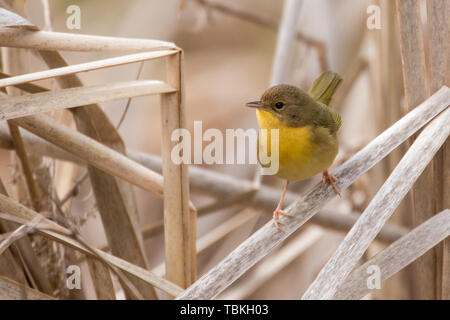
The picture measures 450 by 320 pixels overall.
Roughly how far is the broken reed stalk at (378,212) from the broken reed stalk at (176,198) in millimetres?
500

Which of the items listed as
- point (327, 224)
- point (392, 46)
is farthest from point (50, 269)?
point (392, 46)

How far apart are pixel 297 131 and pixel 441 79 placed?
627 millimetres

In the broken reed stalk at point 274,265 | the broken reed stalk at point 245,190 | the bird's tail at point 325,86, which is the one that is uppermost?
the bird's tail at point 325,86

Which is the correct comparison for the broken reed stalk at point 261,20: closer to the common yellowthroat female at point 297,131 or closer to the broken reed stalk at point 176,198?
the common yellowthroat female at point 297,131

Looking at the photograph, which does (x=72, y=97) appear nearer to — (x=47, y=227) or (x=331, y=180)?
(x=47, y=227)

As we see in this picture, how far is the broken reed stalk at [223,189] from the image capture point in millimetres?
2227

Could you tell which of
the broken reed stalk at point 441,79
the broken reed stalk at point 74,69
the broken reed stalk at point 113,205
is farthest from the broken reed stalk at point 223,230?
the broken reed stalk at point 74,69

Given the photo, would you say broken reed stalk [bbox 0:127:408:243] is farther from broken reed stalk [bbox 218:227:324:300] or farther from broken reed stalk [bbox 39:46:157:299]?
broken reed stalk [bbox 218:227:324:300]

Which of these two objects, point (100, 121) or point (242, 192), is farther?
point (242, 192)

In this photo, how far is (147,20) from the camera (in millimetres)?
3648

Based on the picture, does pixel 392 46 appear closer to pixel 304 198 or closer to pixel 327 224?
pixel 327 224

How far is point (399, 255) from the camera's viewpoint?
194 cm
